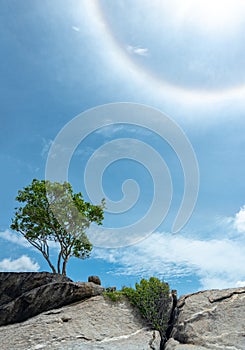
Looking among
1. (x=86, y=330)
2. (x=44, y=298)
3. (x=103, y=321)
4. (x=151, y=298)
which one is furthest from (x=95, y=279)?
(x=86, y=330)

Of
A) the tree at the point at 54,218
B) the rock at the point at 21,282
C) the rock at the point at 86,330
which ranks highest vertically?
the tree at the point at 54,218

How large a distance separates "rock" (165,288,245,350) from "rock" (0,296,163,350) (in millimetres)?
1183

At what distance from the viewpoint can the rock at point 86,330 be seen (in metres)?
13.5

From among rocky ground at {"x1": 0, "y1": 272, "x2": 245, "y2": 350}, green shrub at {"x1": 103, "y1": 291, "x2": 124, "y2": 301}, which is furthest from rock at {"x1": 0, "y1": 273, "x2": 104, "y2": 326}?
green shrub at {"x1": 103, "y1": 291, "x2": 124, "y2": 301}

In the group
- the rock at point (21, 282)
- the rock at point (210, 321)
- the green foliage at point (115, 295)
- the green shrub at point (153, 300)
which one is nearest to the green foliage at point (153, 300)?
the green shrub at point (153, 300)

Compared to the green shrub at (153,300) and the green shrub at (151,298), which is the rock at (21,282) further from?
the green shrub at (153,300)

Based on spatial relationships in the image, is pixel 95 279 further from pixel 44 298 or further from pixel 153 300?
pixel 153 300

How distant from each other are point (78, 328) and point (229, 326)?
20.5 feet

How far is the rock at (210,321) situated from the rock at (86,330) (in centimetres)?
118

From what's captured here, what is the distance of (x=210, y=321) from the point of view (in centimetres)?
1426

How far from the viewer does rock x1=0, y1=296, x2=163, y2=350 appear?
1352 centimetres

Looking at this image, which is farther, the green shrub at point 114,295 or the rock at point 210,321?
the green shrub at point 114,295

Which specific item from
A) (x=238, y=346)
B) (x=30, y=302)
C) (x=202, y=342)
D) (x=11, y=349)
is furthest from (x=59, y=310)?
(x=238, y=346)

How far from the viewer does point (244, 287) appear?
16.2 m
